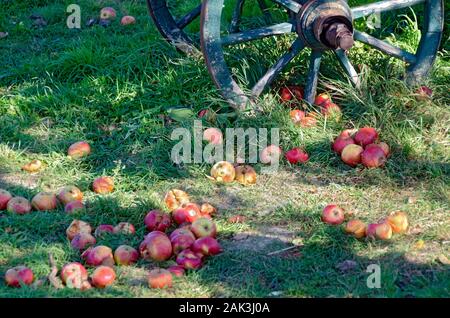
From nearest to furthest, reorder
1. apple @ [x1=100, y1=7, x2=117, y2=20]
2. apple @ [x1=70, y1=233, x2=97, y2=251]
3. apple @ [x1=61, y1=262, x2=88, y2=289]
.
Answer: apple @ [x1=61, y1=262, x2=88, y2=289]
apple @ [x1=70, y1=233, x2=97, y2=251]
apple @ [x1=100, y1=7, x2=117, y2=20]

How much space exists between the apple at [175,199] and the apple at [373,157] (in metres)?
1.07

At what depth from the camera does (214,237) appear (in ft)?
14.4

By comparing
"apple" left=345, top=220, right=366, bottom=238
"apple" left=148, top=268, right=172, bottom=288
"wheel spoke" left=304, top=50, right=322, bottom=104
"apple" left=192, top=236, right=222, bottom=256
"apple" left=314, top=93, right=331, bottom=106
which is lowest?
"apple" left=148, top=268, right=172, bottom=288

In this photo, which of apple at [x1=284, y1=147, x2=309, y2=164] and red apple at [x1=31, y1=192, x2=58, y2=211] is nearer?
red apple at [x1=31, y1=192, x2=58, y2=211]

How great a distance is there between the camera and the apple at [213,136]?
17.2 ft

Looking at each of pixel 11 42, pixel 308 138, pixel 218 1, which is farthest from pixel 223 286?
pixel 11 42

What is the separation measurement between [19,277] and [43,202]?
821 mm

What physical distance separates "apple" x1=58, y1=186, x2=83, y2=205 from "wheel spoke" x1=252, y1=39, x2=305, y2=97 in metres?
1.30

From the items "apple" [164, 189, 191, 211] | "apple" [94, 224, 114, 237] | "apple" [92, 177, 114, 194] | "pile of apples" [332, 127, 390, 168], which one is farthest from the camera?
"pile of apples" [332, 127, 390, 168]

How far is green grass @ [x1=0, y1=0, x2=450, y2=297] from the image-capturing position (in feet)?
13.4

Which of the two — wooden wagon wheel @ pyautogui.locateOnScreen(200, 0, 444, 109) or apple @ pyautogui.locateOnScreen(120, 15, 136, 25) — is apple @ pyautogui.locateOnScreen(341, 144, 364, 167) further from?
apple @ pyautogui.locateOnScreen(120, 15, 136, 25)

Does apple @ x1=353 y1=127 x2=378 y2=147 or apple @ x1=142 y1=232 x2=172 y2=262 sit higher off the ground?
apple @ x1=353 y1=127 x2=378 y2=147

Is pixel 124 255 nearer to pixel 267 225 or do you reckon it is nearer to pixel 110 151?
pixel 267 225

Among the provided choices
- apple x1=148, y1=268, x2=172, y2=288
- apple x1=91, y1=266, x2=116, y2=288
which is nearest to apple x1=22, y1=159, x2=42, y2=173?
apple x1=91, y1=266, x2=116, y2=288
